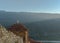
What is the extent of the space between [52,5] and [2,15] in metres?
0.77

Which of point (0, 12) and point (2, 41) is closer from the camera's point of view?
point (2, 41)

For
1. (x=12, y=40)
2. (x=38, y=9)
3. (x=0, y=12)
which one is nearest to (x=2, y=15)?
(x=0, y=12)

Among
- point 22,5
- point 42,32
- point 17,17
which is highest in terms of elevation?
point 22,5

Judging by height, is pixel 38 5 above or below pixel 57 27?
above

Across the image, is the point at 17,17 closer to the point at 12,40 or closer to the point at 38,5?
the point at 38,5

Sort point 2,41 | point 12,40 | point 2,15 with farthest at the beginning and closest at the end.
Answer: point 2,15 → point 12,40 → point 2,41

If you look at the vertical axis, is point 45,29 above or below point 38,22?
below

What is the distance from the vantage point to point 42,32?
268 centimetres

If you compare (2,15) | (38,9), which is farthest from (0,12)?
(38,9)

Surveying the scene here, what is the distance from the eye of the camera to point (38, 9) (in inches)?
107

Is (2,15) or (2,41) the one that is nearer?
(2,41)

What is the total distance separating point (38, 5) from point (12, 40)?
104 cm

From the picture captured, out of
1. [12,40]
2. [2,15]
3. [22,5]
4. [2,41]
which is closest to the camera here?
[2,41]

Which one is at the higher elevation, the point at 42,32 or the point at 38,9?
the point at 38,9
